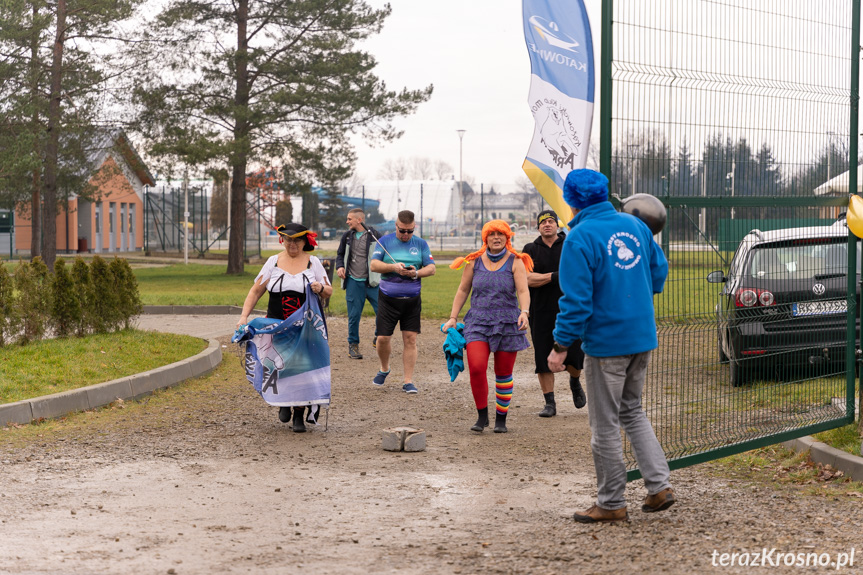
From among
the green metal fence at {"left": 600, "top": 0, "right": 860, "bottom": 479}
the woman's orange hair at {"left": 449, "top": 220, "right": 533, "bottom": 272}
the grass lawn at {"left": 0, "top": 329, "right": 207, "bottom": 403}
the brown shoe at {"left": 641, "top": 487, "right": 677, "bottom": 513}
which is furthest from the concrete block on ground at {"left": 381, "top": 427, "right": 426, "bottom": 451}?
the grass lawn at {"left": 0, "top": 329, "right": 207, "bottom": 403}

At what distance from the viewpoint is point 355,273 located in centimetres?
1309

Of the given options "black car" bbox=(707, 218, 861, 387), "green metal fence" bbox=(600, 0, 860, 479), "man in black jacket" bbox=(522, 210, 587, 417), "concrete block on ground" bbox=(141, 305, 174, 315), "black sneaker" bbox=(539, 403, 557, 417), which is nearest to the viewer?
"green metal fence" bbox=(600, 0, 860, 479)

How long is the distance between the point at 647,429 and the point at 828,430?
2.37 metres

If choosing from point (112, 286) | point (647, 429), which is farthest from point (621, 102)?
point (112, 286)

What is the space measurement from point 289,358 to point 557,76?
6.04 meters

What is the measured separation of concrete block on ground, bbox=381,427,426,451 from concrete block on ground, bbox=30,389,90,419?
3.19 m

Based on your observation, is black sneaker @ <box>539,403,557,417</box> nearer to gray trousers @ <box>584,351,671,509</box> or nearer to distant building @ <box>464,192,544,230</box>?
gray trousers @ <box>584,351,671,509</box>

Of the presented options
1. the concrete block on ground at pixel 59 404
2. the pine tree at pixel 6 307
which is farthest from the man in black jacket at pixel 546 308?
the pine tree at pixel 6 307

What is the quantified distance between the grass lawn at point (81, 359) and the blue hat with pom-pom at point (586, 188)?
18.5ft

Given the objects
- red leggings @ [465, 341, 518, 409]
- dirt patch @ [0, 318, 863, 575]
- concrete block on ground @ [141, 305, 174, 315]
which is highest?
red leggings @ [465, 341, 518, 409]

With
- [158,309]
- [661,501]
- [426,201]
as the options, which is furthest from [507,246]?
[426,201]

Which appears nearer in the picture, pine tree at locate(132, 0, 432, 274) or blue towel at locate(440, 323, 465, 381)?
blue towel at locate(440, 323, 465, 381)

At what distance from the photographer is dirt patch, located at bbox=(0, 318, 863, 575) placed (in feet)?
15.6

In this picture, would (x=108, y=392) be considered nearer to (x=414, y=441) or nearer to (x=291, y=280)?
(x=291, y=280)
